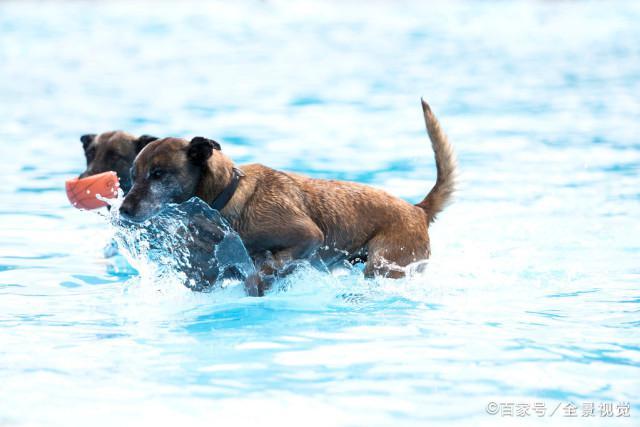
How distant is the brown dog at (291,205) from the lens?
16.6 feet

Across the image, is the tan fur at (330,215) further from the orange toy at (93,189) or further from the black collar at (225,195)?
the orange toy at (93,189)

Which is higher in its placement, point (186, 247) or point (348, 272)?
point (186, 247)

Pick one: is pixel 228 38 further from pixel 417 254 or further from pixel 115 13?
pixel 417 254

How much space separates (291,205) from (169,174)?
69cm

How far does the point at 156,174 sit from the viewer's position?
5.05 m

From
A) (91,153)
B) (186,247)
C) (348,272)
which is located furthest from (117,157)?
(348,272)

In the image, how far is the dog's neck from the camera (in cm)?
510

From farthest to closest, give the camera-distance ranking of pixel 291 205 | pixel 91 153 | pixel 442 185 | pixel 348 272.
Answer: pixel 91 153
pixel 442 185
pixel 348 272
pixel 291 205

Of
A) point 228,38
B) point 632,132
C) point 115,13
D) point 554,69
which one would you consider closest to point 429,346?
point 632,132

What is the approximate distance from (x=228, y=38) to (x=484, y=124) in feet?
42.3

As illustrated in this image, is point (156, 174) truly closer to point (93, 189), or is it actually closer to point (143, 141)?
point (143, 141)

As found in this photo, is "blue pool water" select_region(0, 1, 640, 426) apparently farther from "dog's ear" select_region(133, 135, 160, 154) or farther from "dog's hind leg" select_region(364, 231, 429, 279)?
"dog's ear" select_region(133, 135, 160, 154)

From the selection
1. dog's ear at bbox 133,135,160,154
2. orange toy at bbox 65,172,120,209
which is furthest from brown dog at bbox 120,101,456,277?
orange toy at bbox 65,172,120,209

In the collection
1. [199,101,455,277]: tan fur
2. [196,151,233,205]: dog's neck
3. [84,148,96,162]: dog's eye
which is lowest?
[199,101,455,277]: tan fur
